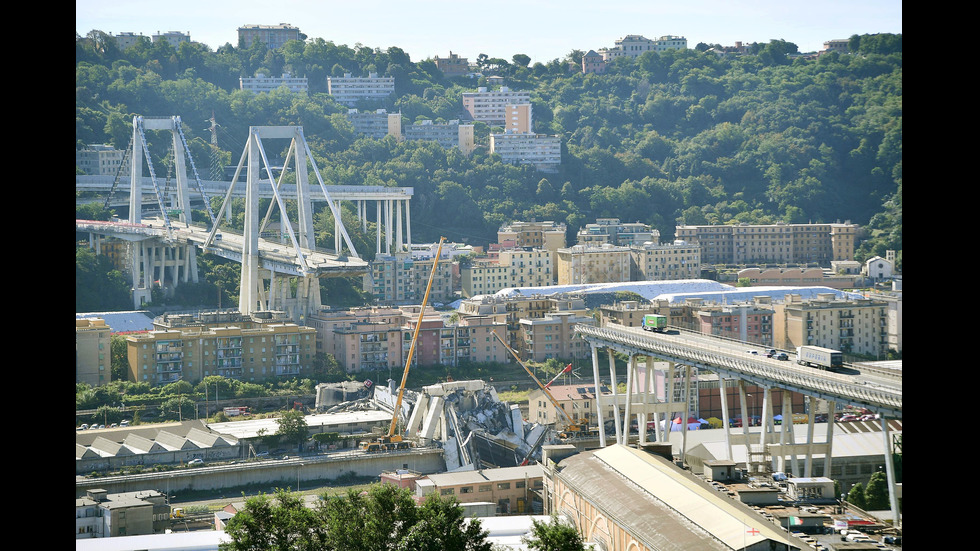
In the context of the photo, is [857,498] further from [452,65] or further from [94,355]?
[452,65]

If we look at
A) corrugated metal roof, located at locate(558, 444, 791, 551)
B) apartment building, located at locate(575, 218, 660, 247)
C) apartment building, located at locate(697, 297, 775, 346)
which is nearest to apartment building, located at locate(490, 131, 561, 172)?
apartment building, located at locate(575, 218, 660, 247)

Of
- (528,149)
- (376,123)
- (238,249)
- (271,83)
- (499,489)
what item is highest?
(271,83)

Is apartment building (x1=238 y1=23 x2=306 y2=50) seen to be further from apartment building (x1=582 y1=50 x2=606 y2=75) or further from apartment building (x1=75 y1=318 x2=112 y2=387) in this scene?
apartment building (x1=75 y1=318 x2=112 y2=387)

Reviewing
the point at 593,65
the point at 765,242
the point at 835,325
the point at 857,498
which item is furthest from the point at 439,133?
the point at 857,498

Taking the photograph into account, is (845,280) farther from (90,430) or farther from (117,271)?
(90,430)

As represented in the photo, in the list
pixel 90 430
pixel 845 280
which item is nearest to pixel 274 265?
pixel 90 430
